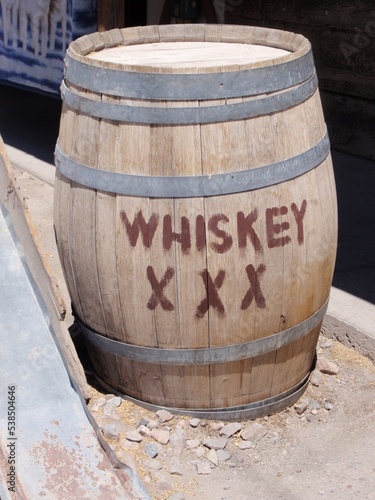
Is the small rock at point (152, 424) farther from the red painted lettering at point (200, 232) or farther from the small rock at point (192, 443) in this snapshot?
the red painted lettering at point (200, 232)

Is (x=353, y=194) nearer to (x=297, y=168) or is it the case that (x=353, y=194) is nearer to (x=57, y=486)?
(x=297, y=168)

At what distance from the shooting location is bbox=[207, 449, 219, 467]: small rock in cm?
304

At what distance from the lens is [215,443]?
3113 millimetres

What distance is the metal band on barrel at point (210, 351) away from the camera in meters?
3.01

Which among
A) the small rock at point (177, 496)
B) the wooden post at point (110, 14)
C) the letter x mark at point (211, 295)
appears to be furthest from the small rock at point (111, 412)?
the wooden post at point (110, 14)

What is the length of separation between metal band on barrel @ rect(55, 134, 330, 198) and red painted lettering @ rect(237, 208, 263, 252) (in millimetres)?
93

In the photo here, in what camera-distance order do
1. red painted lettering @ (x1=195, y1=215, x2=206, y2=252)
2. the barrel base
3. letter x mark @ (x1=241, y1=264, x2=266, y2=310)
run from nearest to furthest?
red painted lettering @ (x1=195, y1=215, x2=206, y2=252), letter x mark @ (x1=241, y1=264, x2=266, y2=310), the barrel base

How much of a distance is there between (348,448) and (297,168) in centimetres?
A: 113

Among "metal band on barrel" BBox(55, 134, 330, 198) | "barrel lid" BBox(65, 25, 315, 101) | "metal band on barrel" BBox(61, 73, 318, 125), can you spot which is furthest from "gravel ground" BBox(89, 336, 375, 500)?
"barrel lid" BBox(65, 25, 315, 101)

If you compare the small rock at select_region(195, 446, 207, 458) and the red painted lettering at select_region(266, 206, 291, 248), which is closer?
the red painted lettering at select_region(266, 206, 291, 248)

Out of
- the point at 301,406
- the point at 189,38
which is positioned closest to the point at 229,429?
the point at 301,406

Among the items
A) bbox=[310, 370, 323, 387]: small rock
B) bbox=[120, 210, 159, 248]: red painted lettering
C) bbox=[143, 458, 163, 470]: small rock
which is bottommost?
bbox=[310, 370, 323, 387]: small rock

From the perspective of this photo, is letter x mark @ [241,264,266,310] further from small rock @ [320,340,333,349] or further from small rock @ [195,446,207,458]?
→ small rock @ [320,340,333,349]

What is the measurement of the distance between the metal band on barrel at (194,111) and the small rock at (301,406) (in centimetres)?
129
